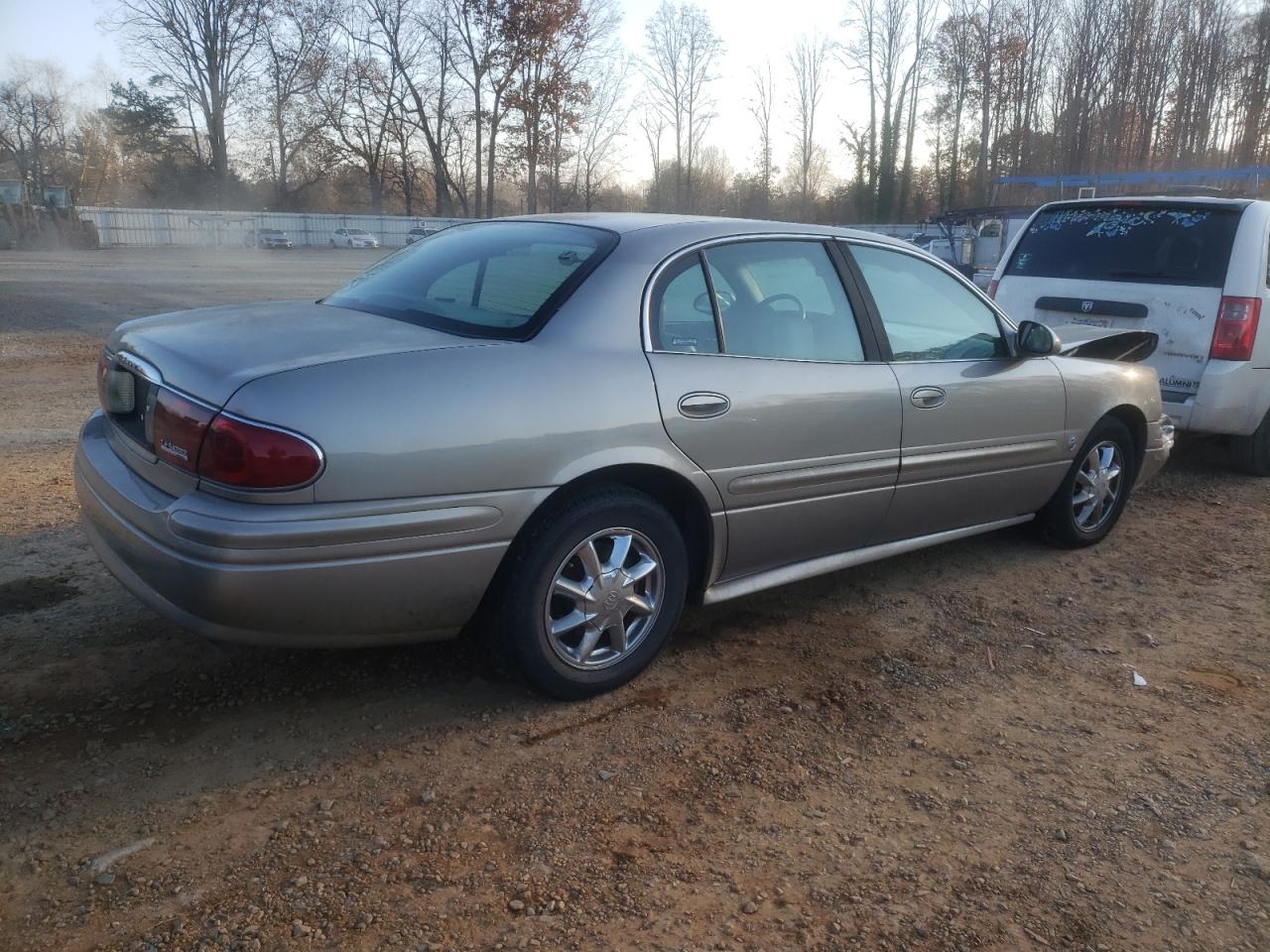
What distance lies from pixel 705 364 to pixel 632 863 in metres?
1.61

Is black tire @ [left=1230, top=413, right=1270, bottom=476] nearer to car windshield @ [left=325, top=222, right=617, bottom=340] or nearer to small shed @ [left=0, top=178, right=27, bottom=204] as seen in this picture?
car windshield @ [left=325, top=222, right=617, bottom=340]

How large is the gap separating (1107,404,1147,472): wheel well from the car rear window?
1.62 meters

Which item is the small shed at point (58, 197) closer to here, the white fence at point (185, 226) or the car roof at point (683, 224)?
the white fence at point (185, 226)

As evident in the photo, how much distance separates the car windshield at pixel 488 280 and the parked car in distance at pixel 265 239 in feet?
137

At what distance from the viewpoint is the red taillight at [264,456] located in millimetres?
2605

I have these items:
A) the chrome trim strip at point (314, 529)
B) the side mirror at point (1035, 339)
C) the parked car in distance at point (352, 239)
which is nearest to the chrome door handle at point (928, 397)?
the side mirror at point (1035, 339)

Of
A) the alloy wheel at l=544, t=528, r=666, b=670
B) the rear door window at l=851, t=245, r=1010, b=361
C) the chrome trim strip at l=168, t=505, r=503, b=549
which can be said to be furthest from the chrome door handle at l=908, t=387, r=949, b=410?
the chrome trim strip at l=168, t=505, r=503, b=549

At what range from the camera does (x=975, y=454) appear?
428 cm

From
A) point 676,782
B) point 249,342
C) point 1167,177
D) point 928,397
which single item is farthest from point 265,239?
point 676,782

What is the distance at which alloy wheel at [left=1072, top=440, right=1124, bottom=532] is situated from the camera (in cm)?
498

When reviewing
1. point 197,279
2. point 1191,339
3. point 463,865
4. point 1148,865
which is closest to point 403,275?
point 463,865

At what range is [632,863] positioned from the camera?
98.7 inches

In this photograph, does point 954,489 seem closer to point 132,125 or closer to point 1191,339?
point 1191,339

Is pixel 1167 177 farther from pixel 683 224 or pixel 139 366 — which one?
pixel 139 366
